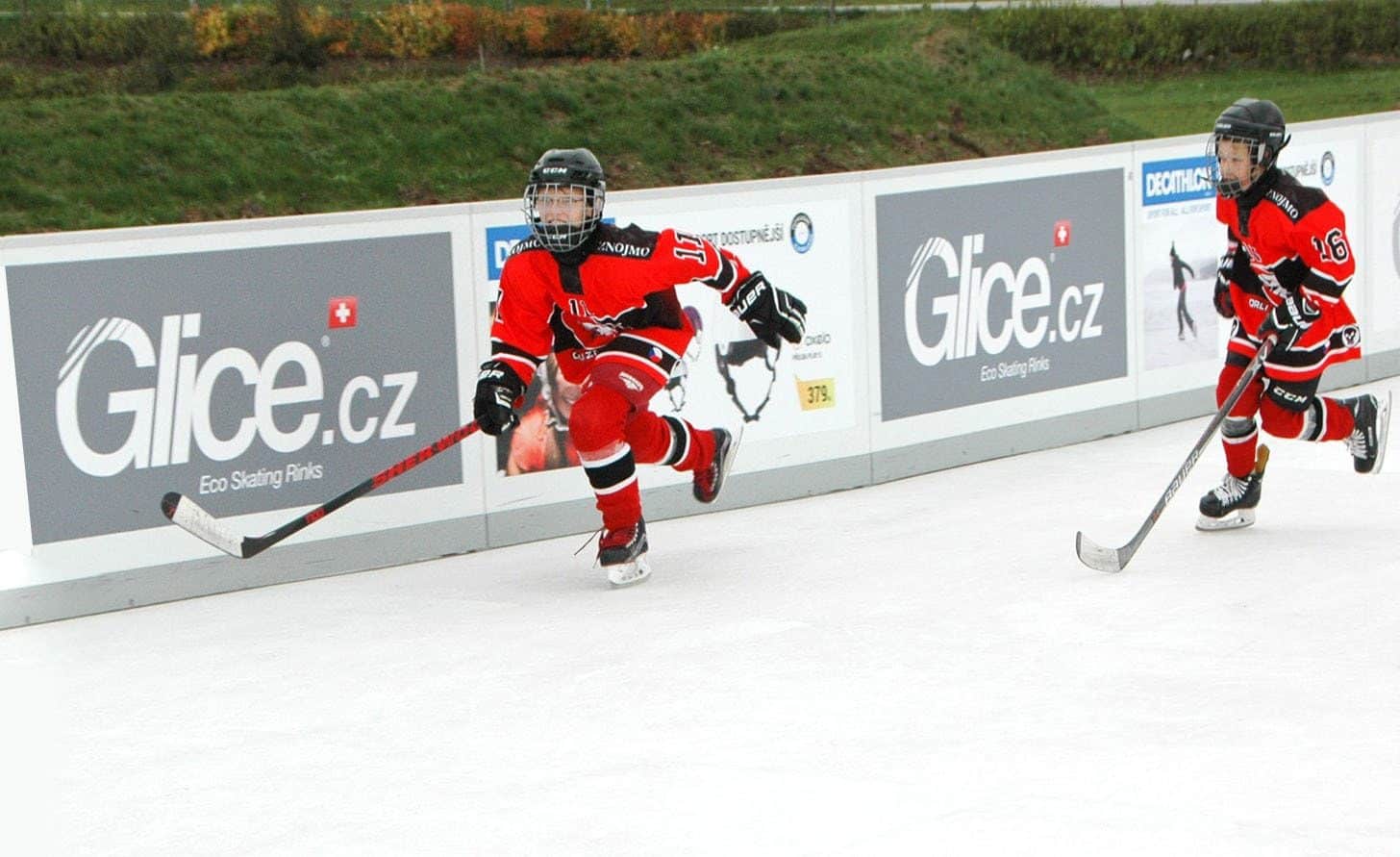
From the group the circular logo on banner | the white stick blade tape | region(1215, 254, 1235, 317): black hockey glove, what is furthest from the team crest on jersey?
region(1215, 254, 1235, 317): black hockey glove

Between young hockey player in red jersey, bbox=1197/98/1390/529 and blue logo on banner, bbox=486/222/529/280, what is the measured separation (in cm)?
232

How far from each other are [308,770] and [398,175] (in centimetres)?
919

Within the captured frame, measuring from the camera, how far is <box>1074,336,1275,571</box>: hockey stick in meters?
5.24

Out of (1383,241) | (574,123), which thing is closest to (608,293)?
(1383,241)

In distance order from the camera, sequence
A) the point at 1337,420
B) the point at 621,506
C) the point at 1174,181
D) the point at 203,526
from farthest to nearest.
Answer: the point at 1174,181, the point at 1337,420, the point at 621,506, the point at 203,526

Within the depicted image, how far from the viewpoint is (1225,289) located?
19.3 feet

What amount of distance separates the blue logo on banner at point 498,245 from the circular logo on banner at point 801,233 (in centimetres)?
113

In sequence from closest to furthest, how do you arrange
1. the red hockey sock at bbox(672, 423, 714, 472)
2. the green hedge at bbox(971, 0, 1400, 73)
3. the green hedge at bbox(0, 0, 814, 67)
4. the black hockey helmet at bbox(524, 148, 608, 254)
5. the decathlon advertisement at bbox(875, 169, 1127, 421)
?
1. the black hockey helmet at bbox(524, 148, 608, 254)
2. the red hockey sock at bbox(672, 423, 714, 472)
3. the decathlon advertisement at bbox(875, 169, 1127, 421)
4. the green hedge at bbox(0, 0, 814, 67)
5. the green hedge at bbox(971, 0, 1400, 73)

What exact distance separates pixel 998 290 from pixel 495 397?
2.73m

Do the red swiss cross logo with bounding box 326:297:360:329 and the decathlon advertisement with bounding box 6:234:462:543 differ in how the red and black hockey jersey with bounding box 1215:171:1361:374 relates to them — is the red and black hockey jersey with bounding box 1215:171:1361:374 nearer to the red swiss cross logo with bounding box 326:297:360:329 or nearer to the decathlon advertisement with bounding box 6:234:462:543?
the decathlon advertisement with bounding box 6:234:462:543

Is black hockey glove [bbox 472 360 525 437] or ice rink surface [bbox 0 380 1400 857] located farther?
black hockey glove [bbox 472 360 525 437]

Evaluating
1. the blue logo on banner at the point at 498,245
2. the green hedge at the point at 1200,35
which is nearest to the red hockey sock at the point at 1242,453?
the blue logo on banner at the point at 498,245

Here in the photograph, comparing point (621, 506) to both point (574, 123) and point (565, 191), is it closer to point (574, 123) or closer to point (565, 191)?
point (565, 191)

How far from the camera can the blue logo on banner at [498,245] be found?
235 inches
